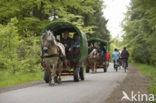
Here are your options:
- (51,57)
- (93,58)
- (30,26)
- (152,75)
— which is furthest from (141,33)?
(51,57)

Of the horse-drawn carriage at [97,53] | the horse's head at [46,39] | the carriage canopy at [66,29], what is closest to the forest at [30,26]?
the horse-drawn carriage at [97,53]

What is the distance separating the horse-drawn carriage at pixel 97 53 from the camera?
23.7m

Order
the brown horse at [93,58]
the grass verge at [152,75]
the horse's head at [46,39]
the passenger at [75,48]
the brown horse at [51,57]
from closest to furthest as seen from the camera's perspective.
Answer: the grass verge at [152,75], the horse's head at [46,39], the brown horse at [51,57], the passenger at [75,48], the brown horse at [93,58]

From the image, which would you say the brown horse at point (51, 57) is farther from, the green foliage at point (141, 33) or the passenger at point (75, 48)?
the green foliage at point (141, 33)

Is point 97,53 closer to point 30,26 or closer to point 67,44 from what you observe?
point 30,26

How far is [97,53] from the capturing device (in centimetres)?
2398

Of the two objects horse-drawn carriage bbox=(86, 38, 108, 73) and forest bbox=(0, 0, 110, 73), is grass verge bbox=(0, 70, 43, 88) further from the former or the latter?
horse-drawn carriage bbox=(86, 38, 108, 73)

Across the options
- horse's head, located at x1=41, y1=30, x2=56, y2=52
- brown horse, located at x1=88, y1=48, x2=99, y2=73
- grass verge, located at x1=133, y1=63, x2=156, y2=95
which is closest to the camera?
grass verge, located at x1=133, y1=63, x2=156, y2=95

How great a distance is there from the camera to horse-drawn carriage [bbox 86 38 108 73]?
23.7 m

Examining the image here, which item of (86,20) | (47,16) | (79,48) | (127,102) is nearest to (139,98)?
(127,102)

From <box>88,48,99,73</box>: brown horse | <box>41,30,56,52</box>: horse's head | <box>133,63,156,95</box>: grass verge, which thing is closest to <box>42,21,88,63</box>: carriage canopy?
<box>41,30,56,52</box>: horse's head

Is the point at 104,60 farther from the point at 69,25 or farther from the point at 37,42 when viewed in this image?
the point at 69,25

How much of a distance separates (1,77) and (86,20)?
26.4 meters

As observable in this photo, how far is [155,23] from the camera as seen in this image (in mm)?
18344
